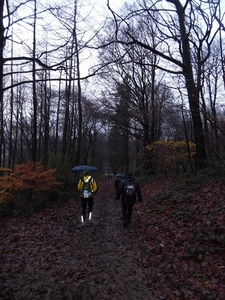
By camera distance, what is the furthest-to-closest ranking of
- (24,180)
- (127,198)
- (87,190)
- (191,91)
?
1. (24,180)
2. (191,91)
3. (87,190)
4. (127,198)

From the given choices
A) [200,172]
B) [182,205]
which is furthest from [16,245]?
[200,172]

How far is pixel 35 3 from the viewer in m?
5.94

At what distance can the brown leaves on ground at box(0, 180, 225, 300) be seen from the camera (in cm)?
443

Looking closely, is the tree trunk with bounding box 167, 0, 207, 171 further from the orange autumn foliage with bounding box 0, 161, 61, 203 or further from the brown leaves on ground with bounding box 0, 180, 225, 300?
the orange autumn foliage with bounding box 0, 161, 61, 203

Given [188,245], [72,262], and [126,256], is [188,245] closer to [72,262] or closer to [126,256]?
[126,256]

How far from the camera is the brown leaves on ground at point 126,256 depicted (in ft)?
14.5

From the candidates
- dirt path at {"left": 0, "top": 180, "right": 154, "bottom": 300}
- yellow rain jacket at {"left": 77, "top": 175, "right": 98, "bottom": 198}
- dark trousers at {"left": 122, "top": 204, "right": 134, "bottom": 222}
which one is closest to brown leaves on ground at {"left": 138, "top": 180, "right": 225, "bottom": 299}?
dirt path at {"left": 0, "top": 180, "right": 154, "bottom": 300}

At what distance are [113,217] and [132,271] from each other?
5.35 m

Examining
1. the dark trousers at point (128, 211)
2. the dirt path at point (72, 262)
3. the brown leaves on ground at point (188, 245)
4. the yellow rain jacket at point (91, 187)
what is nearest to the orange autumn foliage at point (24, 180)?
the dirt path at point (72, 262)

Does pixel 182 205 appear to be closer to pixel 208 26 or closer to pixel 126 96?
pixel 208 26

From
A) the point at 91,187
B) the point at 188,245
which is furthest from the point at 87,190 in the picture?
the point at 188,245

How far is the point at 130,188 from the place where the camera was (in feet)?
28.5

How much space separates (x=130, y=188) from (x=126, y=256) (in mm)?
2969

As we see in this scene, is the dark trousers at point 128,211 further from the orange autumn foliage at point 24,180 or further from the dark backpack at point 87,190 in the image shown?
the orange autumn foliage at point 24,180
